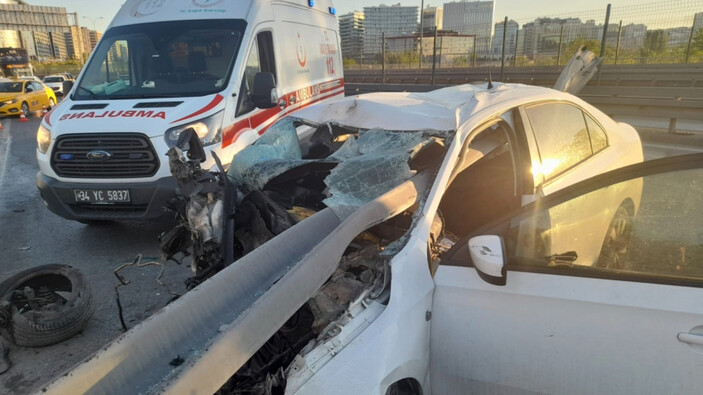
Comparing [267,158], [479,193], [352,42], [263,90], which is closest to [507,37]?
[352,42]

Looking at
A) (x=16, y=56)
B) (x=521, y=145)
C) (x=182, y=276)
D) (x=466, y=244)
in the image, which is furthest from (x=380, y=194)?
(x=16, y=56)

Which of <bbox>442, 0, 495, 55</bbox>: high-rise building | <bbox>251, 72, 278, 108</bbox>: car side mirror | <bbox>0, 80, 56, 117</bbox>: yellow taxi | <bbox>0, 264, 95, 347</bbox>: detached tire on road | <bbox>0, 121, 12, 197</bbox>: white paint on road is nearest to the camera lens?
<bbox>0, 264, 95, 347</bbox>: detached tire on road

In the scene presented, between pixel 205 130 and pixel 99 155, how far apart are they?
3.38 feet

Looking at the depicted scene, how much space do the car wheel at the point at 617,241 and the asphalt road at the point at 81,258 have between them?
7.80ft

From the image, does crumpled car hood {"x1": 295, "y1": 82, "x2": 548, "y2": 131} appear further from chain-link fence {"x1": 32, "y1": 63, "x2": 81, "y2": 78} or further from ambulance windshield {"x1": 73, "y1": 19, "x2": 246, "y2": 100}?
chain-link fence {"x1": 32, "y1": 63, "x2": 81, "y2": 78}

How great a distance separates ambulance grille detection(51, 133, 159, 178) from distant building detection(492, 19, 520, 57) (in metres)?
12.6

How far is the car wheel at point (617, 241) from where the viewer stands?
1808mm

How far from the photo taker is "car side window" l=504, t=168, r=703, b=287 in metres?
1.75

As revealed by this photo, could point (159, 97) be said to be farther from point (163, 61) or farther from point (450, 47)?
point (450, 47)

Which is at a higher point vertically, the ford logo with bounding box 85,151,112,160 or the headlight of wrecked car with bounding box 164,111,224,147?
the headlight of wrecked car with bounding box 164,111,224,147

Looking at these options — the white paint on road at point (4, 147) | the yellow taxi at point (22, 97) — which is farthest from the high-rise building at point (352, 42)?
the white paint on road at point (4, 147)

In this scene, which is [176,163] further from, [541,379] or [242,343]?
[541,379]

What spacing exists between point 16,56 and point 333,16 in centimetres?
4305

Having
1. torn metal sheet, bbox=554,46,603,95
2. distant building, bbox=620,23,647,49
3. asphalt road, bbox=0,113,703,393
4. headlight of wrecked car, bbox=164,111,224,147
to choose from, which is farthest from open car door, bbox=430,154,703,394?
distant building, bbox=620,23,647,49
